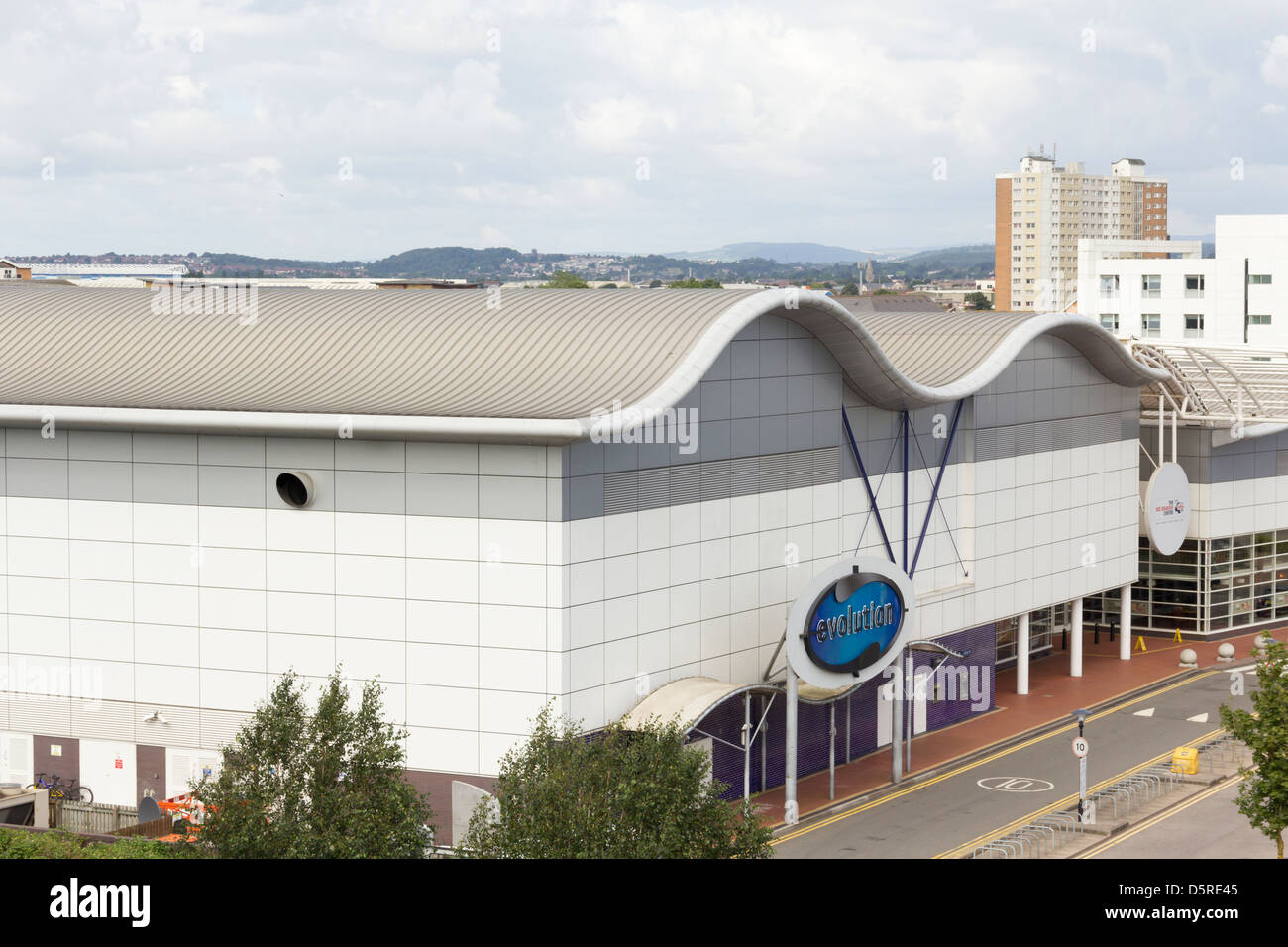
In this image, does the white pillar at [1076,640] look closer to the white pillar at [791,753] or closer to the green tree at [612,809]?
the white pillar at [791,753]

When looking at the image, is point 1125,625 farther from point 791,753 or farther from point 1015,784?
point 791,753

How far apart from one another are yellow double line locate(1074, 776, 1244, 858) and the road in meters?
2.21

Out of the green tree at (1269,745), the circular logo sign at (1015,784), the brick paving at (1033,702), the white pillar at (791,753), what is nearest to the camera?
the green tree at (1269,745)

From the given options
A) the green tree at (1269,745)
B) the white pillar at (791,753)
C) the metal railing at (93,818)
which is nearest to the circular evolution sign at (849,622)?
the white pillar at (791,753)

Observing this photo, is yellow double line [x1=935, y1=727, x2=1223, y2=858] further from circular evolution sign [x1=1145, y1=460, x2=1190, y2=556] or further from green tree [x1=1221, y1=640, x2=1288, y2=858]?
Answer: circular evolution sign [x1=1145, y1=460, x2=1190, y2=556]

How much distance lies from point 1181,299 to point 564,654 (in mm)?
80619

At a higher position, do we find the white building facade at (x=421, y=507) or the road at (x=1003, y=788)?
the white building facade at (x=421, y=507)

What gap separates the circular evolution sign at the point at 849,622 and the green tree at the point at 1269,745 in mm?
8956

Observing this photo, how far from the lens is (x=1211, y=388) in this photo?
6169 cm

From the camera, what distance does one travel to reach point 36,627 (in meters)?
39.2

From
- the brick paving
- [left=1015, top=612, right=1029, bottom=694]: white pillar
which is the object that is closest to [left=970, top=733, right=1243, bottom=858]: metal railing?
the brick paving

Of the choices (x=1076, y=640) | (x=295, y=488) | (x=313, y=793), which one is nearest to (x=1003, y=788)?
(x=1076, y=640)

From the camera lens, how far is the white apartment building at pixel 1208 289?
103m

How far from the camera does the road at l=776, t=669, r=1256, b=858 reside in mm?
37500
